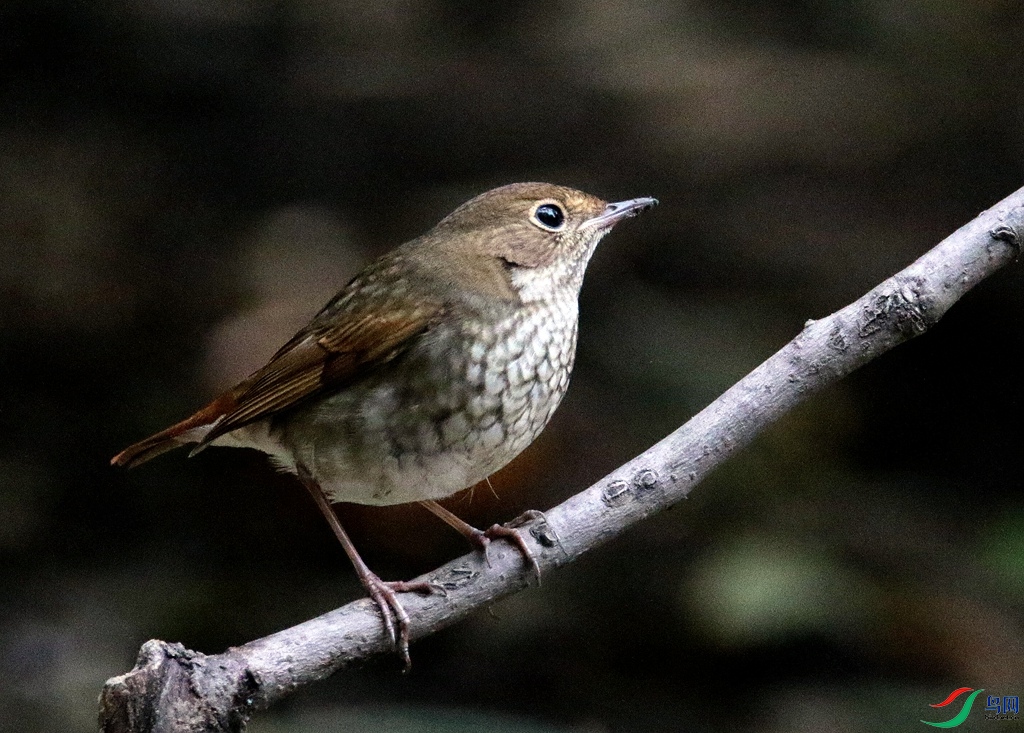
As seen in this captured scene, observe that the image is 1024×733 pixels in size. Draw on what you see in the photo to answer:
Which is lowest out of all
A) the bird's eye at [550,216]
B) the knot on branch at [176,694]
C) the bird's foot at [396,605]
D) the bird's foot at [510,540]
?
the knot on branch at [176,694]

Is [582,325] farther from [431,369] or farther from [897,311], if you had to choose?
[897,311]

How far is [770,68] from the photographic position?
5629mm

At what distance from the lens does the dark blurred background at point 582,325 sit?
4.27 meters

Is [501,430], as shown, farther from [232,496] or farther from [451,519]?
[232,496]

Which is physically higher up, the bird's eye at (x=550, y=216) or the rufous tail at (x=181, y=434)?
the bird's eye at (x=550, y=216)

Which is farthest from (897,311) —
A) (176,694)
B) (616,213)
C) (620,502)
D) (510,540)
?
(176,694)

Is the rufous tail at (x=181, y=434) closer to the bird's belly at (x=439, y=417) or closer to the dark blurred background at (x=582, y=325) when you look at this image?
the bird's belly at (x=439, y=417)

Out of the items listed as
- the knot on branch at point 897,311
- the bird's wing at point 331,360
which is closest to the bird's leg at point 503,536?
the bird's wing at point 331,360

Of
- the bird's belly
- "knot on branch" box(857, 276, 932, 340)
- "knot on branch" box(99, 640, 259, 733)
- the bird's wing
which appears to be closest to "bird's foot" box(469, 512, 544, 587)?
the bird's belly

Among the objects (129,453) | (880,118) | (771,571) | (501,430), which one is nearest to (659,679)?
(771,571)

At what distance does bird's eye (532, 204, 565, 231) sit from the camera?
3.32 meters

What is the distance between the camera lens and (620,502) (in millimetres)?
2926

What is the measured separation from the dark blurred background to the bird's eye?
1.33 meters

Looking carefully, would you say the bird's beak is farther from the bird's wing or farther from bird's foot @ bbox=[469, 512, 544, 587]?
bird's foot @ bbox=[469, 512, 544, 587]
